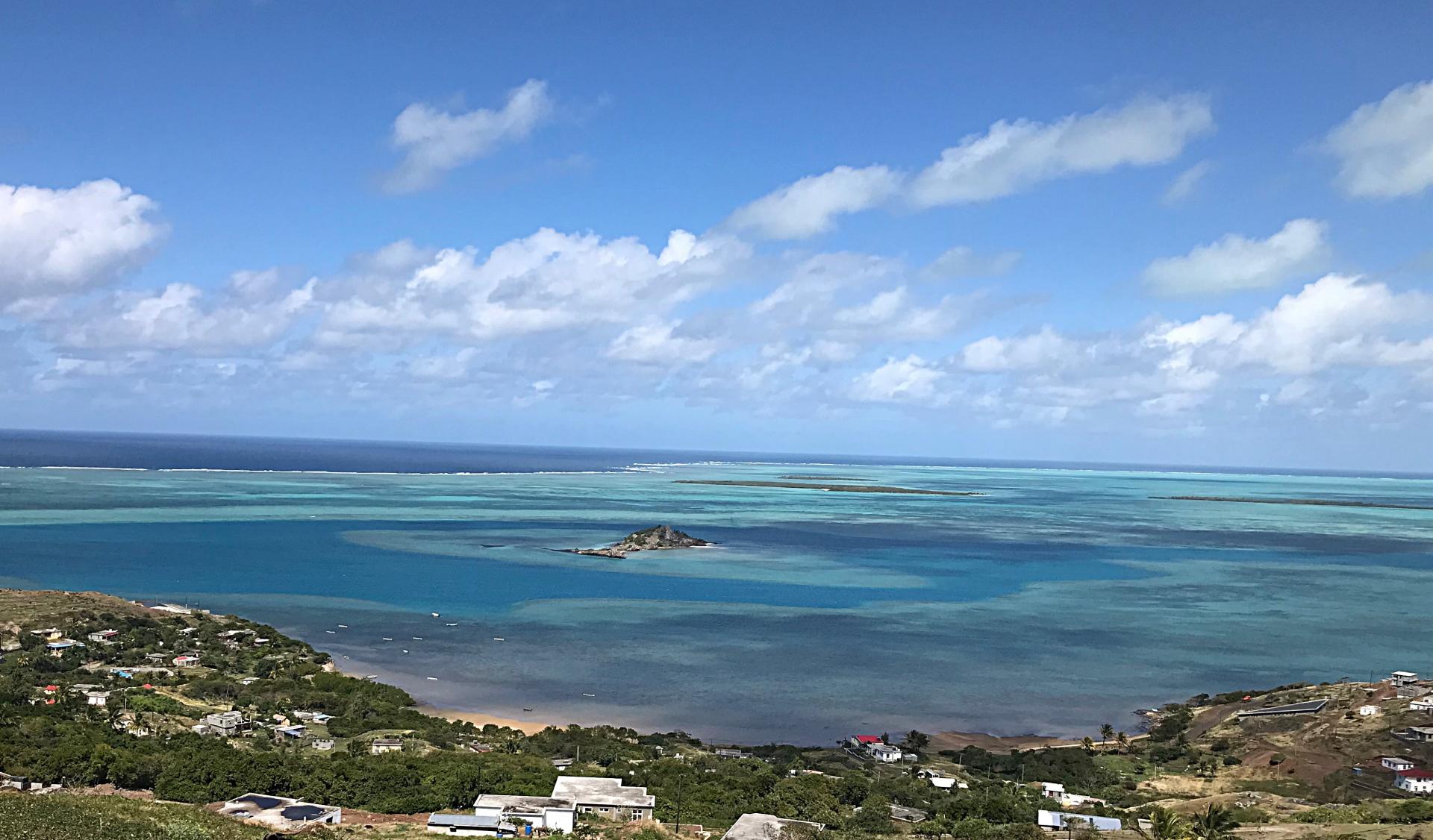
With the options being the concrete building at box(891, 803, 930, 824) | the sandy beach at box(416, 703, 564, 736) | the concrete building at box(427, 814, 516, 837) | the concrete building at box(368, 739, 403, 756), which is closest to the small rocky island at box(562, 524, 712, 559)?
the sandy beach at box(416, 703, 564, 736)

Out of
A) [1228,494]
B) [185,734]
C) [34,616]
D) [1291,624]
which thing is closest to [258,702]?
[185,734]

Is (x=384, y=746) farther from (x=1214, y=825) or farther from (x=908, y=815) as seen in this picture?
(x=1214, y=825)

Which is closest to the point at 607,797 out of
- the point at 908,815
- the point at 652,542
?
the point at 908,815

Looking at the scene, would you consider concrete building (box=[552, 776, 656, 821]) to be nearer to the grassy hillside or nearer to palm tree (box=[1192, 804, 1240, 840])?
the grassy hillside

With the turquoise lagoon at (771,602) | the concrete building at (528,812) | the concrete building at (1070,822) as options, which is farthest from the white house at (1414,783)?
the concrete building at (528,812)

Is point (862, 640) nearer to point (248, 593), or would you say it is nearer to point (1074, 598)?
point (1074, 598)

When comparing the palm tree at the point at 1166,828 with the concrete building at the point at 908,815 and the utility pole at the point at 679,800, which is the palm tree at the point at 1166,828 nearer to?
the concrete building at the point at 908,815
